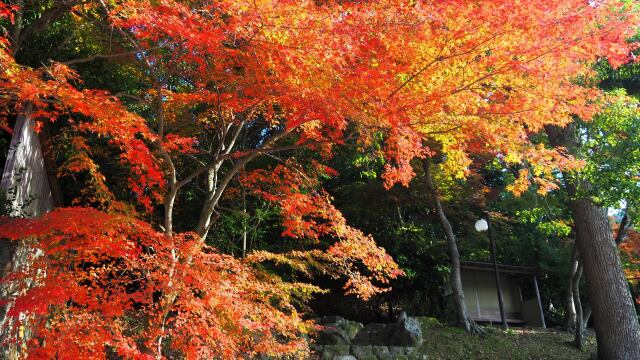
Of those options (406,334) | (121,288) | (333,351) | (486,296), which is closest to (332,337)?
(333,351)

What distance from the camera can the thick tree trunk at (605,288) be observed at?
9969 millimetres

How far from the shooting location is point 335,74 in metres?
6.90

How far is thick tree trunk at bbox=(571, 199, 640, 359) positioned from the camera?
997cm

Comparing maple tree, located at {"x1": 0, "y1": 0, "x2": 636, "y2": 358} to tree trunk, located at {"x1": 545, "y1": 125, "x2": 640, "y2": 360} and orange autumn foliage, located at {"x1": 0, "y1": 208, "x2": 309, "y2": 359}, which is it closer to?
orange autumn foliage, located at {"x1": 0, "y1": 208, "x2": 309, "y2": 359}

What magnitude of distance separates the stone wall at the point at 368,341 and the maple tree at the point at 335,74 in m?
2.87

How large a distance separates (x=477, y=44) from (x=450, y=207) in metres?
9.64

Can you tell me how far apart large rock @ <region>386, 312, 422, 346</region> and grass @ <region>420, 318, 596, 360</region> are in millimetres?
299

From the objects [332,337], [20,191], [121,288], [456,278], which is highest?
[20,191]

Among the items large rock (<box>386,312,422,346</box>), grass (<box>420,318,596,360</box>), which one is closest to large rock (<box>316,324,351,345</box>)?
large rock (<box>386,312,422,346</box>)

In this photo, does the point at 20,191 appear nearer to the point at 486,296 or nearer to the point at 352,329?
the point at 352,329

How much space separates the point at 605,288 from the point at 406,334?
177 inches

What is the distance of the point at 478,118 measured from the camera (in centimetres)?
824

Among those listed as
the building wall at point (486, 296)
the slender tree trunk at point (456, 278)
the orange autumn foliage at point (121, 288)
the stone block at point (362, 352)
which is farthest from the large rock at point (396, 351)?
the building wall at point (486, 296)

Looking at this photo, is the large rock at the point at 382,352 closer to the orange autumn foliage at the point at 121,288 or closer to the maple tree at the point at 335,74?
the maple tree at the point at 335,74
